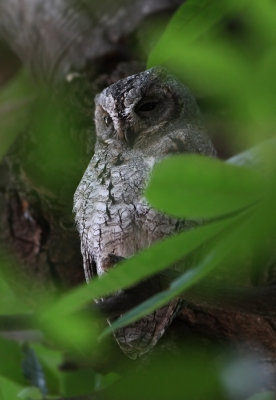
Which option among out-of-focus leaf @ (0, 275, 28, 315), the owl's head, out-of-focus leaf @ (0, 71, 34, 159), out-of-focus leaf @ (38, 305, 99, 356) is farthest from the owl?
out-of-focus leaf @ (38, 305, 99, 356)

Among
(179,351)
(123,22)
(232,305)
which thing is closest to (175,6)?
(123,22)

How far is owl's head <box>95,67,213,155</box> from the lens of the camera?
1.11 metres

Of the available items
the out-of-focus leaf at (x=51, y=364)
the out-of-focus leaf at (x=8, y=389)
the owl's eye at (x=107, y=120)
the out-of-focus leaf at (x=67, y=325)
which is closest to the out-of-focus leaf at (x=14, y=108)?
the owl's eye at (x=107, y=120)

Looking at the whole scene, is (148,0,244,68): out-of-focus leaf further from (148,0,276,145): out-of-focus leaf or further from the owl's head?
the owl's head

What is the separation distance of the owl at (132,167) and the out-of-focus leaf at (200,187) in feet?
2.21

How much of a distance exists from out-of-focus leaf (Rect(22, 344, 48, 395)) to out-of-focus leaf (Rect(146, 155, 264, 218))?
86cm

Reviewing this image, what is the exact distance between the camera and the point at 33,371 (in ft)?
3.69

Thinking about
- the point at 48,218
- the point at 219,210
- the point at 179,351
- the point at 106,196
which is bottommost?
the point at 179,351

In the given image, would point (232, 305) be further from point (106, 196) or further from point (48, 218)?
point (48, 218)

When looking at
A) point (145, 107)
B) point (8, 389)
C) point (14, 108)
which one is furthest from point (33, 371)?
point (14, 108)

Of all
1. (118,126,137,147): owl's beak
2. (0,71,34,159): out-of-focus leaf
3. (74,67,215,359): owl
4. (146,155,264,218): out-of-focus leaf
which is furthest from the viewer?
(0,71,34,159): out-of-focus leaf

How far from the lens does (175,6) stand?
1596mm

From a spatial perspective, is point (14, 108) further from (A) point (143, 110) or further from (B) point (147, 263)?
(B) point (147, 263)

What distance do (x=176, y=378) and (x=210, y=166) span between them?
→ 426mm
